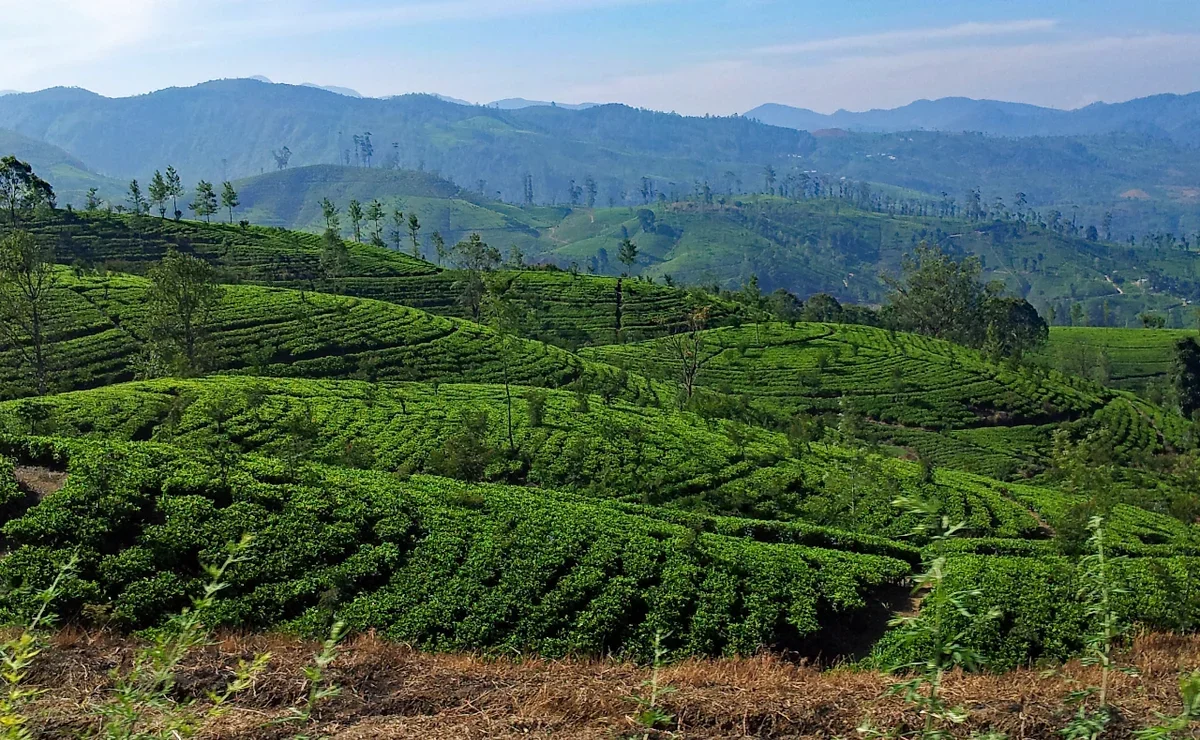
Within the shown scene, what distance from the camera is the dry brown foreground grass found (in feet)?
23.4

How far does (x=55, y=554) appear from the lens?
1337 cm

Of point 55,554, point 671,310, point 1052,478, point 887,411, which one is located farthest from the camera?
point 671,310

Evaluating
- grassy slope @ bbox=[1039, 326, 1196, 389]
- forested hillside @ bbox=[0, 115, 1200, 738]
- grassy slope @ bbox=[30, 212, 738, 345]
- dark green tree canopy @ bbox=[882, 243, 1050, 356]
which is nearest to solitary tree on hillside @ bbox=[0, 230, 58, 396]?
forested hillside @ bbox=[0, 115, 1200, 738]

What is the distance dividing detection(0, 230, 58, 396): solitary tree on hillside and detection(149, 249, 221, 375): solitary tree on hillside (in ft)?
20.2

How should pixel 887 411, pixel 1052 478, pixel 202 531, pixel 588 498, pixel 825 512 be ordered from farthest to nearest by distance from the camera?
1. pixel 887 411
2. pixel 1052 478
3. pixel 825 512
4. pixel 588 498
5. pixel 202 531

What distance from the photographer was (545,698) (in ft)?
25.6

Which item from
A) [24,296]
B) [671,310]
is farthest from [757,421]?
[24,296]

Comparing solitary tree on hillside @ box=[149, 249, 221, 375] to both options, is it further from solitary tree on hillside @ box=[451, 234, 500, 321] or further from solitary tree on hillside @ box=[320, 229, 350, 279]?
solitary tree on hillside @ box=[320, 229, 350, 279]

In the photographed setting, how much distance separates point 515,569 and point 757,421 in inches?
1324

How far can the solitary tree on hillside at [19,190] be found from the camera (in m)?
85.5

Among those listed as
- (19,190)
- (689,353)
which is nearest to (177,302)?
(689,353)

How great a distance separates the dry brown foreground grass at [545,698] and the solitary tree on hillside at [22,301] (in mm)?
42009

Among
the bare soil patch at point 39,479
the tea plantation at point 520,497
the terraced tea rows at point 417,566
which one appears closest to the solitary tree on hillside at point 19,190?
the tea plantation at point 520,497

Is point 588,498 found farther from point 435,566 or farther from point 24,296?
point 24,296
